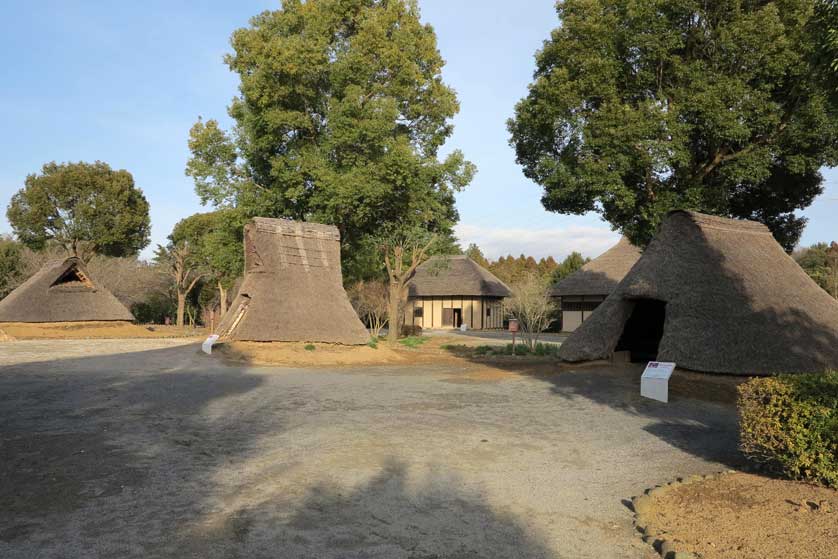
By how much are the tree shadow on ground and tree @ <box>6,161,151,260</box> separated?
38898 mm

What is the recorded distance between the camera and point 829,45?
7703mm

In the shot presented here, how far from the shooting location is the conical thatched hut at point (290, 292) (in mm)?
19703

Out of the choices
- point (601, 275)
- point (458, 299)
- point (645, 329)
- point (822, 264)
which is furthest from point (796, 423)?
point (822, 264)

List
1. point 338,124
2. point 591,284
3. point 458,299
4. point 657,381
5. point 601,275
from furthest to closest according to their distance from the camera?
point 458,299 < point 601,275 < point 591,284 < point 338,124 < point 657,381

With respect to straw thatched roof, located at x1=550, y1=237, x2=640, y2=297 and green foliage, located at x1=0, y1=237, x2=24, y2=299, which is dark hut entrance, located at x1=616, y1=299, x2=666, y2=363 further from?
green foliage, located at x1=0, y1=237, x2=24, y2=299

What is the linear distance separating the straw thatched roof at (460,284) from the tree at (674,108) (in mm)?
27869

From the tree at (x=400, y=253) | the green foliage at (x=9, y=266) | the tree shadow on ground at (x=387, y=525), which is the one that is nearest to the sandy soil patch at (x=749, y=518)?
the tree shadow on ground at (x=387, y=525)

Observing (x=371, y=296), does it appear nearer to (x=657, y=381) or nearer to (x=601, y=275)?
(x=601, y=275)

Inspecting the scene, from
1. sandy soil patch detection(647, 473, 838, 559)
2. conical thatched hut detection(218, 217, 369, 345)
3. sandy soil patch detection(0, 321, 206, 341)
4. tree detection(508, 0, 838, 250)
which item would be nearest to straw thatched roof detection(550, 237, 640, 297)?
tree detection(508, 0, 838, 250)

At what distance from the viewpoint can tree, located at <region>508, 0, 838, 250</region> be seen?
56.9 feet

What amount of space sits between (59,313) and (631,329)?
28051 mm

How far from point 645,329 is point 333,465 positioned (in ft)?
48.1

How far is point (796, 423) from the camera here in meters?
6.09

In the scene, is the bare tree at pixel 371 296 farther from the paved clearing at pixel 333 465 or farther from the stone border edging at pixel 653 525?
the stone border edging at pixel 653 525
